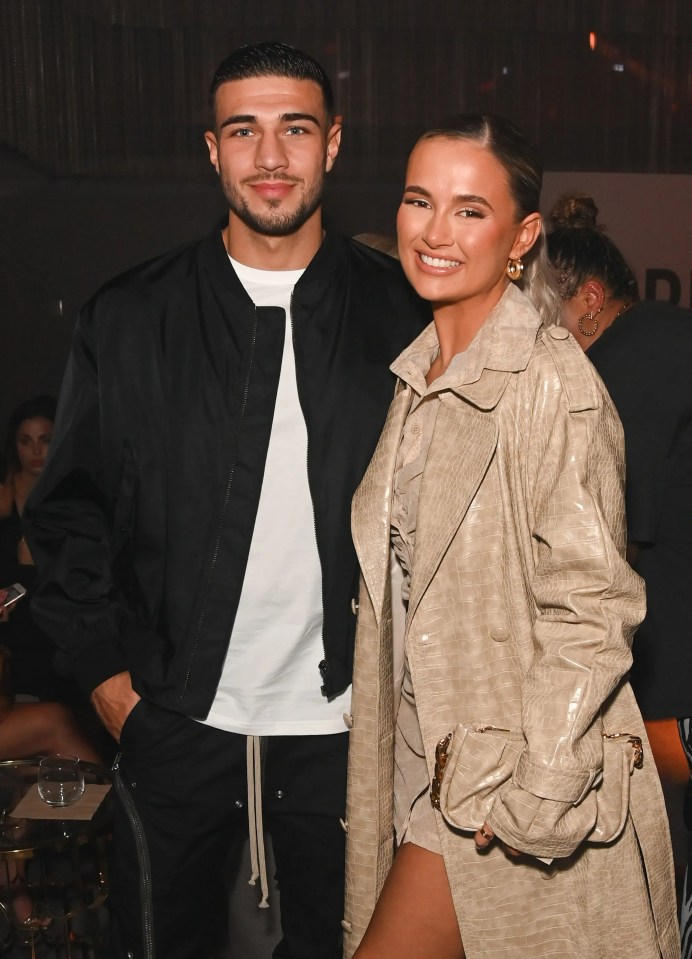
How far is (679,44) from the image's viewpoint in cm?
595

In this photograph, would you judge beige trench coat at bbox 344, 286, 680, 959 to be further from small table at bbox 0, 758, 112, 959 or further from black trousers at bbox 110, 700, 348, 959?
small table at bbox 0, 758, 112, 959

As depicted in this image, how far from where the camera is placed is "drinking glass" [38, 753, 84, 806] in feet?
9.08

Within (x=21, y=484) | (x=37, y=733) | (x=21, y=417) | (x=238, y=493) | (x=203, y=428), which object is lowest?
(x=37, y=733)

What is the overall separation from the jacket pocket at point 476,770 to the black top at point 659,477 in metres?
0.73

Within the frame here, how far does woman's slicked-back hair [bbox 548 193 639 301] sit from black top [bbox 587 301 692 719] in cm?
24

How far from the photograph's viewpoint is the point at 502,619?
1.59 m

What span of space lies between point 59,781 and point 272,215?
1670mm

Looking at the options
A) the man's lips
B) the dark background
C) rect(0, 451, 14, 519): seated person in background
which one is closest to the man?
the man's lips

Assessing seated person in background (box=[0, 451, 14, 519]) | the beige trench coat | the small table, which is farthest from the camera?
seated person in background (box=[0, 451, 14, 519])

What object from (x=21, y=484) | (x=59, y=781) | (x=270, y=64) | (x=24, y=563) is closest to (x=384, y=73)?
(x=21, y=484)

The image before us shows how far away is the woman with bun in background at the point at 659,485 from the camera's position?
2154 mm

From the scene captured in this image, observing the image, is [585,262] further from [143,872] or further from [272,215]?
[143,872]

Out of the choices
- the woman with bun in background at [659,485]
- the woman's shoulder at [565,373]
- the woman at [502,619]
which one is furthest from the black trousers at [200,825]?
the woman's shoulder at [565,373]

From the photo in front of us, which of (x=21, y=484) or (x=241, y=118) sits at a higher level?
(x=241, y=118)
